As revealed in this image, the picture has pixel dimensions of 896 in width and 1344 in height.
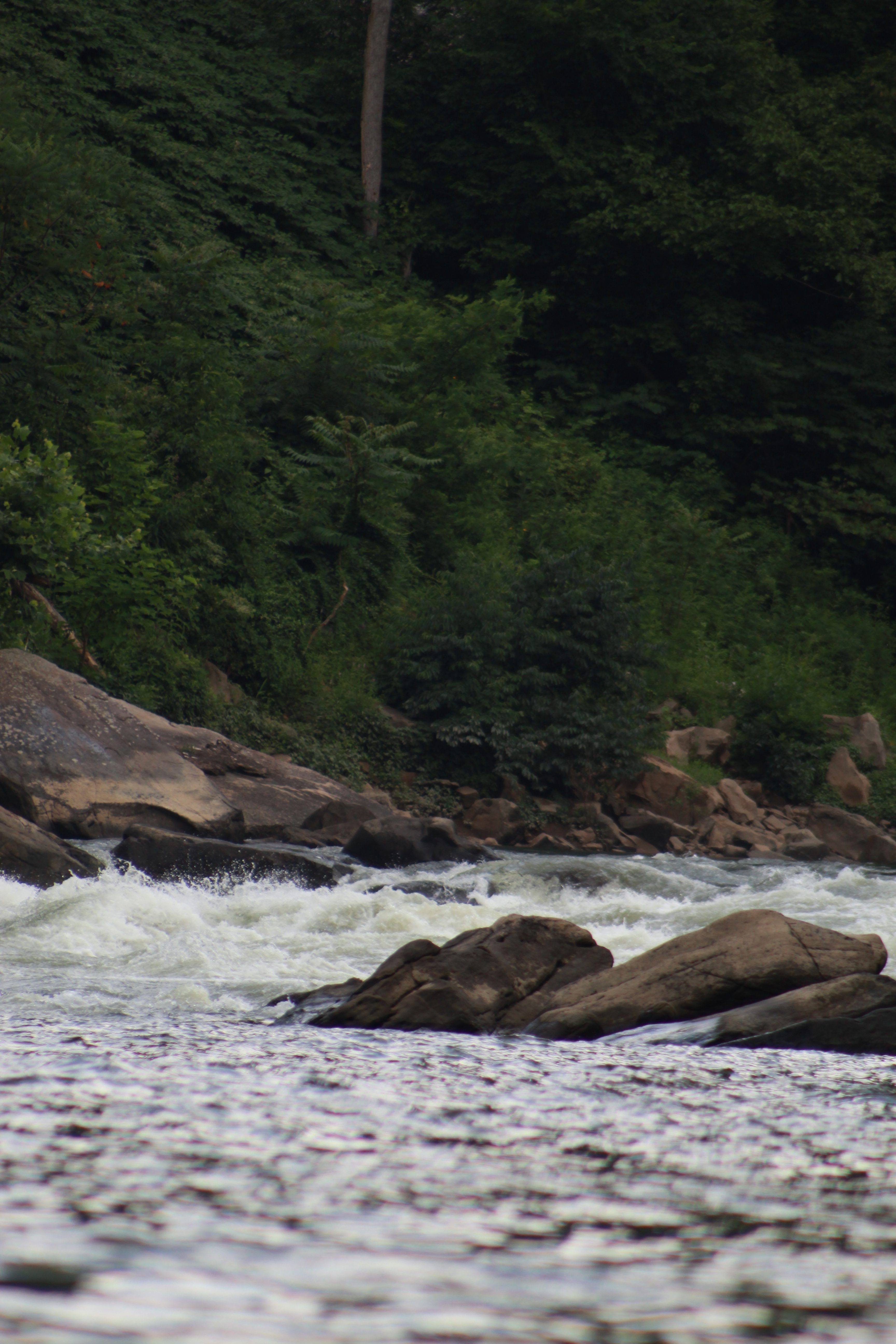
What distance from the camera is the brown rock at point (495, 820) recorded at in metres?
15.2

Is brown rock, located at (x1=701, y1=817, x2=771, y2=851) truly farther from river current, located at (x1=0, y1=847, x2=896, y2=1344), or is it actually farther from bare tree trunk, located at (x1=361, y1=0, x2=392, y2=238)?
bare tree trunk, located at (x1=361, y1=0, x2=392, y2=238)

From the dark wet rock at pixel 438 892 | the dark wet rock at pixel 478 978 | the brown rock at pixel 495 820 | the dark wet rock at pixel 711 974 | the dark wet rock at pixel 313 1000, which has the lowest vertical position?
the brown rock at pixel 495 820

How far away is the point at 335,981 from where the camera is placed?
707cm

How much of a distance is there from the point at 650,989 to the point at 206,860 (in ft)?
15.7

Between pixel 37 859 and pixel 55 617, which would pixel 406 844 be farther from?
pixel 55 617

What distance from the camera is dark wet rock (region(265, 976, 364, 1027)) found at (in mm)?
5867

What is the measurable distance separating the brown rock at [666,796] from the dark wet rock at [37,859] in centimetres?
890

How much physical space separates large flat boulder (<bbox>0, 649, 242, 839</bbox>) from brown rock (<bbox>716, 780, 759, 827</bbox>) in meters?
8.07

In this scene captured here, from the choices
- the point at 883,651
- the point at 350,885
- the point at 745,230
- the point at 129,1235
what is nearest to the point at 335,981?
the point at 350,885

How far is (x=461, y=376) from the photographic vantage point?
70.4 feet

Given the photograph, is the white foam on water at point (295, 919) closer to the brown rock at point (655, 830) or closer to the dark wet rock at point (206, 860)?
the dark wet rock at point (206, 860)

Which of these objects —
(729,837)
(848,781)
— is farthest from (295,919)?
(848,781)

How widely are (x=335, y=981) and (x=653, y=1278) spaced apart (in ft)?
15.5

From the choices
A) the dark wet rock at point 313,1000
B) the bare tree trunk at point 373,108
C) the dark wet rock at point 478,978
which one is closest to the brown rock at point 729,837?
the dark wet rock at point 478,978
